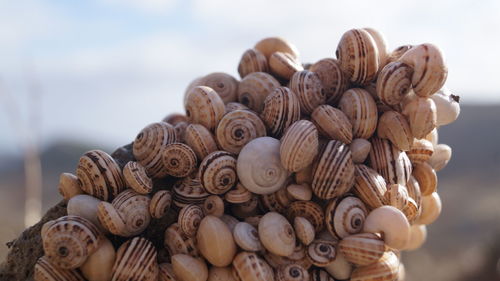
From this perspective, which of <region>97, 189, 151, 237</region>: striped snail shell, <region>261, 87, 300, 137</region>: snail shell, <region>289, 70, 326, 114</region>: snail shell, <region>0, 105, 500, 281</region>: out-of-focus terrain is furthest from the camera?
<region>0, 105, 500, 281</region>: out-of-focus terrain

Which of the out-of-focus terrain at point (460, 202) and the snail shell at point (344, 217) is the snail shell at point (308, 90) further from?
the out-of-focus terrain at point (460, 202)

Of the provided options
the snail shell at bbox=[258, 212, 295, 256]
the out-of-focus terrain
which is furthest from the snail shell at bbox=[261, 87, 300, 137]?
the out-of-focus terrain

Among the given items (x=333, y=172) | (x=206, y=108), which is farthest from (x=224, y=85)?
(x=333, y=172)

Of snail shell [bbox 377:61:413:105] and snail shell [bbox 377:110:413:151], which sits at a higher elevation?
snail shell [bbox 377:61:413:105]

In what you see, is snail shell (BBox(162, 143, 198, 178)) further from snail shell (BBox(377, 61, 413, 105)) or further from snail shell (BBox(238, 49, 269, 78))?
snail shell (BBox(377, 61, 413, 105))

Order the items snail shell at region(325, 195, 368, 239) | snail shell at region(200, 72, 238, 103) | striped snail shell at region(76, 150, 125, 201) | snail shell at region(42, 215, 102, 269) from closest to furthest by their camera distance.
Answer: snail shell at region(42, 215, 102, 269)
snail shell at region(325, 195, 368, 239)
striped snail shell at region(76, 150, 125, 201)
snail shell at region(200, 72, 238, 103)

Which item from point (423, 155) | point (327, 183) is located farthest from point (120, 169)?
point (423, 155)
